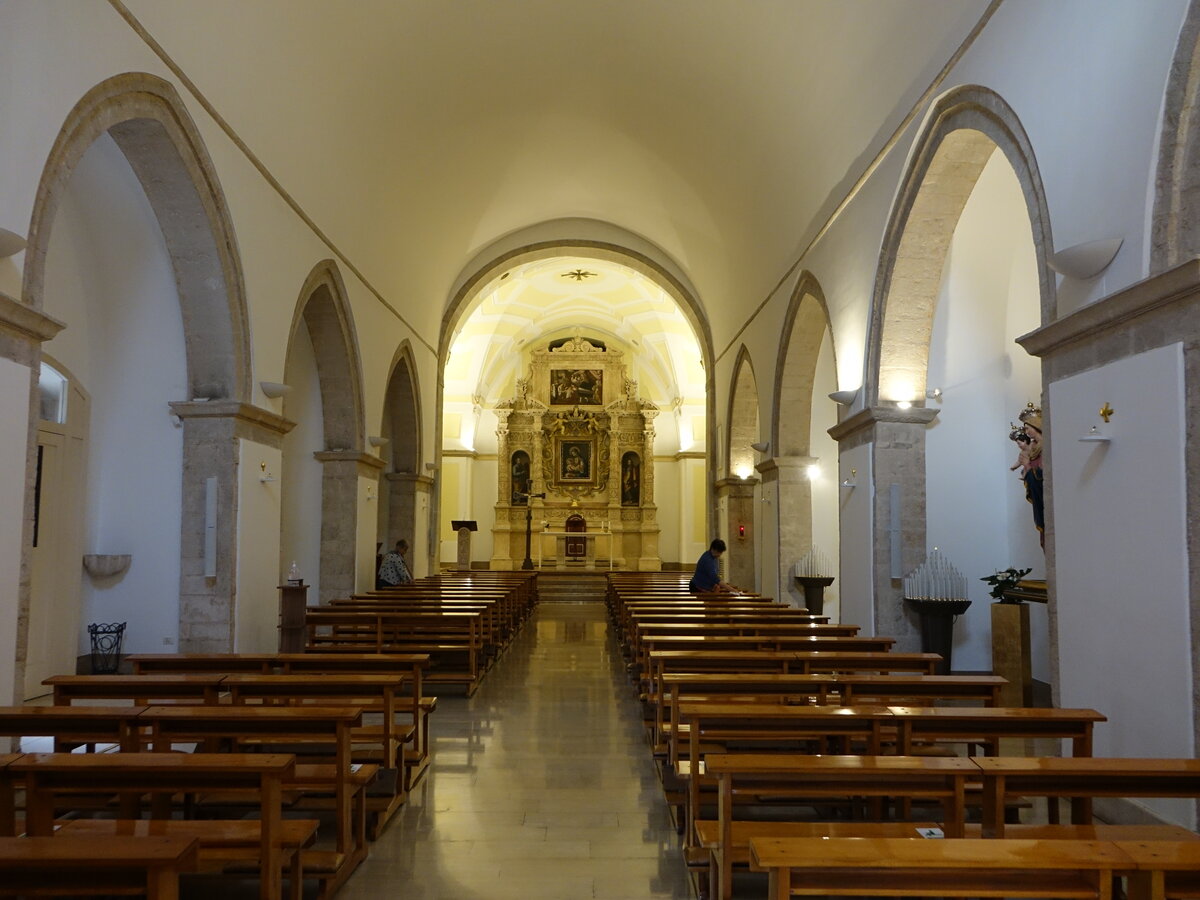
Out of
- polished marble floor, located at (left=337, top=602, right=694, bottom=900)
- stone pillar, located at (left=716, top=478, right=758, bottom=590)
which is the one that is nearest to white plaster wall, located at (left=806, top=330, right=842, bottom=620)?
stone pillar, located at (left=716, top=478, right=758, bottom=590)

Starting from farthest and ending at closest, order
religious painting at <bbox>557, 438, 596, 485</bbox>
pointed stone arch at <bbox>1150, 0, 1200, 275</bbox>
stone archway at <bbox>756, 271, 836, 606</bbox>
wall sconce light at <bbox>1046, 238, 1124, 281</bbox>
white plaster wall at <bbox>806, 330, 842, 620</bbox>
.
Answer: religious painting at <bbox>557, 438, 596, 485</bbox> < white plaster wall at <bbox>806, 330, 842, 620</bbox> < stone archway at <bbox>756, 271, 836, 606</bbox> < wall sconce light at <bbox>1046, 238, 1124, 281</bbox> < pointed stone arch at <bbox>1150, 0, 1200, 275</bbox>

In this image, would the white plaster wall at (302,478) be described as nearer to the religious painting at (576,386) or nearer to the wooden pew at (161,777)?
the wooden pew at (161,777)

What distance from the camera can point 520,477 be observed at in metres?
26.6

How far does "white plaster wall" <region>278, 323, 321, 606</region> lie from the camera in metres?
12.1

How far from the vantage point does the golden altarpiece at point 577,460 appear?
25.8 meters

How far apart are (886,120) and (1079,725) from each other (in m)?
5.79

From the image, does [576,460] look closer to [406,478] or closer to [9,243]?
[406,478]

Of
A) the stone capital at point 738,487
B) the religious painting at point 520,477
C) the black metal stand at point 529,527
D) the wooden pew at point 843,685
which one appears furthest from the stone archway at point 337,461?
the religious painting at point 520,477

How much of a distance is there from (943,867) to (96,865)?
1810 mm

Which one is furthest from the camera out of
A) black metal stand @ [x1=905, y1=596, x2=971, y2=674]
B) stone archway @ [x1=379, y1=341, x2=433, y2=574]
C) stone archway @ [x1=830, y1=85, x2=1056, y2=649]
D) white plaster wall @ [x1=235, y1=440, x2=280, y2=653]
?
stone archway @ [x1=379, y1=341, x2=433, y2=574]

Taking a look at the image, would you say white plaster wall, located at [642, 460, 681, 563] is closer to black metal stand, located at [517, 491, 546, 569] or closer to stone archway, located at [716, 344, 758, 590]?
black metal stand, located at [517, 491, 546, 569]

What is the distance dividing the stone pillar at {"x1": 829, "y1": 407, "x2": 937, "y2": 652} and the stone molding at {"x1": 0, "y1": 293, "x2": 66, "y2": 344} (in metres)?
6.22

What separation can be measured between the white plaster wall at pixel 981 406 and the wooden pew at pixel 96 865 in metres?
8.43

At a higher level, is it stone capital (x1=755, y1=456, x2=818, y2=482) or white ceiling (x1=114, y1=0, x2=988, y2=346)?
white ceiling (x1=114, y1=0, x2=988, y2=346)
